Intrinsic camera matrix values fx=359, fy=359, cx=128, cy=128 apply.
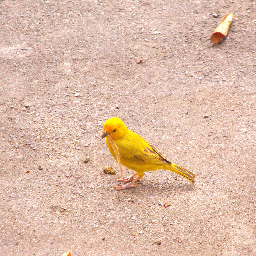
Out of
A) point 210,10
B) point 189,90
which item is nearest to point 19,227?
point 189,90

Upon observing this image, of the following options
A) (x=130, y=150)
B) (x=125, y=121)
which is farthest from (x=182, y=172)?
(x=125, y=121)

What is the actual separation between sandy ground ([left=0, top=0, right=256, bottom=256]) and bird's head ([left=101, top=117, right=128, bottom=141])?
0.63 metres

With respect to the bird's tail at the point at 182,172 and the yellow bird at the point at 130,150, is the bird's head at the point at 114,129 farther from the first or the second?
the bird's tail at the point at 182,172

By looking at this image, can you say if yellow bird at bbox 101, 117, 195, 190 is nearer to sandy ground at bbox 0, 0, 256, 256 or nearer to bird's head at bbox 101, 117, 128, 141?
bird's head at bbox 101, 117, 128, 141

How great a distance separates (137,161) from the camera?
3.85m

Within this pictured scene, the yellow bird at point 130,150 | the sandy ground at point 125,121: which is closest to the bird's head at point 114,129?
the yellow bird at point 130,150

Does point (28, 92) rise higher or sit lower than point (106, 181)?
higher

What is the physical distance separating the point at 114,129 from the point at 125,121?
4.01ft

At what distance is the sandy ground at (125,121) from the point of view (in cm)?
357

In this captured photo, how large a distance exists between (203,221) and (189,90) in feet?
7.89

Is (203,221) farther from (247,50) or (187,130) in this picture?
(247,50)

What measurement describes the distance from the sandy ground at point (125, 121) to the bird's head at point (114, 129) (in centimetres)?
63

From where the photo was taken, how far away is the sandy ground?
3.57 meters

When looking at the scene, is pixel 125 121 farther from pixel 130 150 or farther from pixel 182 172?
pixel 182 172
